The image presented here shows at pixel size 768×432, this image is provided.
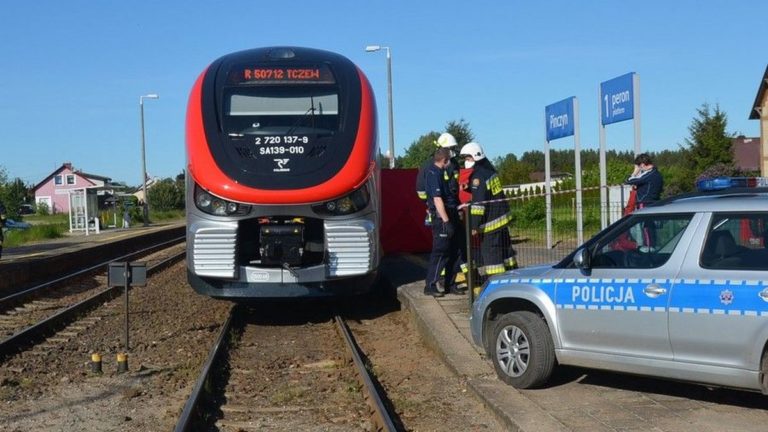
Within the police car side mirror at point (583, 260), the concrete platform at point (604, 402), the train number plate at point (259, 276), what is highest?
the police car side mirror at point (583, 260)

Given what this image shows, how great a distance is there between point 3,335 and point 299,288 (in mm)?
3835

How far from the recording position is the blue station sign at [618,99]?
14.4 meters

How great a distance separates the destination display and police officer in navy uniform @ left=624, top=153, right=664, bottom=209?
3.97 metres

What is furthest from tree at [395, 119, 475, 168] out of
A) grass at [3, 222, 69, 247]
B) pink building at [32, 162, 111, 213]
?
pink building at [32, 162, 111, 213]

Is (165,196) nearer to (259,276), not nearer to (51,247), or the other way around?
(51,247)

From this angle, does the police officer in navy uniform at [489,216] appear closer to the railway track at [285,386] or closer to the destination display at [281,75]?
the railway track at [285,386]

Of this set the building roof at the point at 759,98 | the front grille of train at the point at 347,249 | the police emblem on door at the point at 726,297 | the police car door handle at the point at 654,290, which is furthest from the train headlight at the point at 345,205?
the building roof at the point at 759,98

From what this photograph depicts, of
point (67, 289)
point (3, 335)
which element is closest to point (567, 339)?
point (3, 335)

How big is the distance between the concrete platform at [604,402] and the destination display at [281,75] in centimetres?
419

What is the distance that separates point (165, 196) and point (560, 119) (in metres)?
69.8

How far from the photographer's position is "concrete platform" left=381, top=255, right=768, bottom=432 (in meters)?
6.17

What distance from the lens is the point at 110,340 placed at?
10.9 metres

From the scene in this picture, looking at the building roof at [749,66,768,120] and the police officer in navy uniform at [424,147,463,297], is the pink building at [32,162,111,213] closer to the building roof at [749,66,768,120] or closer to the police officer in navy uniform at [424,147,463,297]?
the building roof at [749,66,768,120]

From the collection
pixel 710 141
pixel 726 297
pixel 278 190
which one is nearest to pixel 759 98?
pixel 710 141
